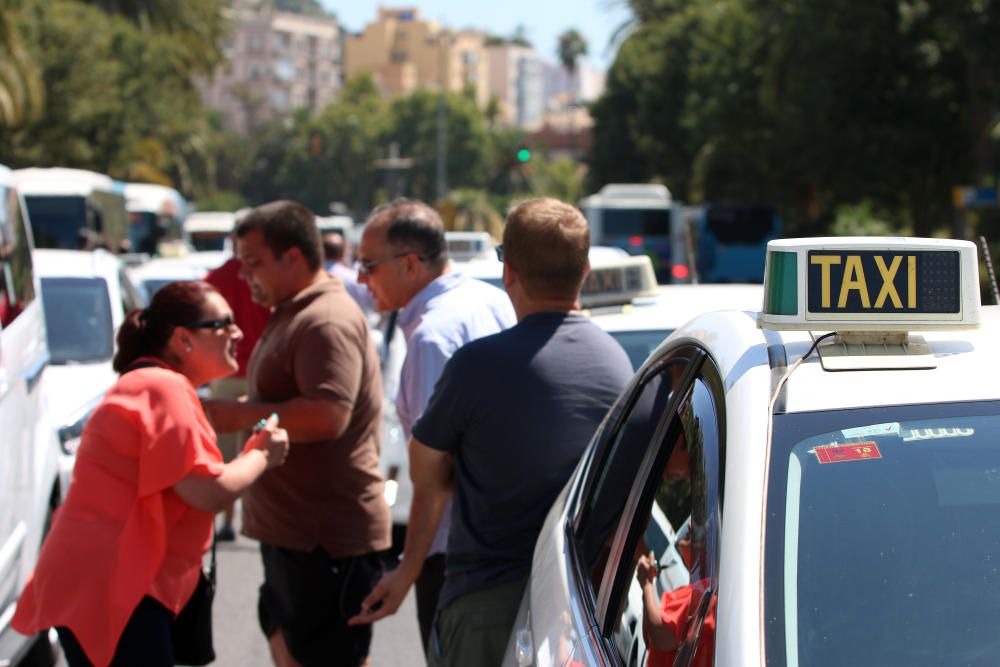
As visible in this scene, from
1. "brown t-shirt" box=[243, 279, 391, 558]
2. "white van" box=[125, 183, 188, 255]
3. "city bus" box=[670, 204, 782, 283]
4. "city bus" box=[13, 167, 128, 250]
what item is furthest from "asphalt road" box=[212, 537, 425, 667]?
"white van" box=[125, 183, 188, 255]

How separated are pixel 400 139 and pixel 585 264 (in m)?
112

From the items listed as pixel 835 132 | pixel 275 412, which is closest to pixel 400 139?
pixel 835 132

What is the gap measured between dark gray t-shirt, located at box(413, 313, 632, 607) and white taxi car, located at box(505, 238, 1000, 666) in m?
0.95

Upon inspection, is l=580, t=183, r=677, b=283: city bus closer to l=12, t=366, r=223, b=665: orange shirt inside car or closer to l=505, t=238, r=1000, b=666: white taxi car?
l=12, t=366, r=223, b=665: orange shirt inside car

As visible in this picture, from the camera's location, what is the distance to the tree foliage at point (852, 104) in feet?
92.3

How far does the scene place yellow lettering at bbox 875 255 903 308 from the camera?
2.11 metres

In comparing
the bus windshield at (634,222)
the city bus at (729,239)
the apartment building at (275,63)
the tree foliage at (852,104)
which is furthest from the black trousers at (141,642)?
the apartment building at (275,63)

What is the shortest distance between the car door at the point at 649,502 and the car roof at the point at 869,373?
0.10 m

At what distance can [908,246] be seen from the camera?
2.12 metres

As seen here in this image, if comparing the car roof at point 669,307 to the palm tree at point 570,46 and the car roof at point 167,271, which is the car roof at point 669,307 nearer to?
the car roof at point 167,271

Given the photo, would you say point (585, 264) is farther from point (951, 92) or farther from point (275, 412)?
point (951, 92)

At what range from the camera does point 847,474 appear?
2.05 meters

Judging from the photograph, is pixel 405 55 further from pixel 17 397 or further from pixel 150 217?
pixel 17 397

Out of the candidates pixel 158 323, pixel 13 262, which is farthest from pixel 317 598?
pixel 13 262
